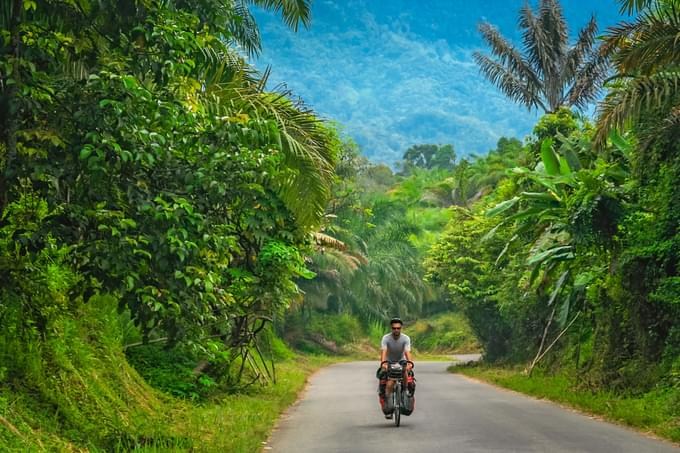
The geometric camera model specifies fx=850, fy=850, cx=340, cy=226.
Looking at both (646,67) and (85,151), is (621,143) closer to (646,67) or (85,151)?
(646,67)

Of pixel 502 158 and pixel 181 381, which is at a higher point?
pixel 502 158

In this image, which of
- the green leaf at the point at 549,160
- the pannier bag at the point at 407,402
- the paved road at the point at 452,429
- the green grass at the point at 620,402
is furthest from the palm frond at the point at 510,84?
the pannier bag at the point at 407,402

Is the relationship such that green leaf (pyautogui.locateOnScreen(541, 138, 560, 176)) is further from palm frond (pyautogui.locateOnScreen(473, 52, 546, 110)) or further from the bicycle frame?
palm frond (pyautogui.locateOnScreen(473, 52, 546, 110))

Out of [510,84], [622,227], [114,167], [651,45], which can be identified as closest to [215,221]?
[114,167]

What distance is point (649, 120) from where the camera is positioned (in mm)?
16266

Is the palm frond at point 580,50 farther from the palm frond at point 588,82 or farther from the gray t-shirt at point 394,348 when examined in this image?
the gray t-shirt at point 394,348

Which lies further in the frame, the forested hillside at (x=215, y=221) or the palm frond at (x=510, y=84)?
the palm frond at (x=510, y=84)

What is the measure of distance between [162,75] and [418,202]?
70754 mm

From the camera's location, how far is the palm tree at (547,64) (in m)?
33.0

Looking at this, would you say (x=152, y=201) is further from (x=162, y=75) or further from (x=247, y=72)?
(x=247, y=72)

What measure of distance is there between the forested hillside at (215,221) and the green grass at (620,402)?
0.16m

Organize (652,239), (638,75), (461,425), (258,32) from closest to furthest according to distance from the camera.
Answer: (461,425) → (638,75) → (652,239) → (258,32)

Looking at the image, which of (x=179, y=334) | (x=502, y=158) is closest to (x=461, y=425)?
(x=179, y=334)

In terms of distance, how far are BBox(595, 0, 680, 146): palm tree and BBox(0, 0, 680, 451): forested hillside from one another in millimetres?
39
